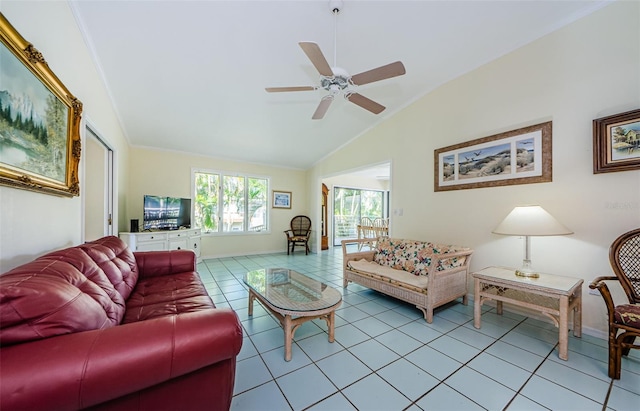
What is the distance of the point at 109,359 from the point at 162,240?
3857 millimetres

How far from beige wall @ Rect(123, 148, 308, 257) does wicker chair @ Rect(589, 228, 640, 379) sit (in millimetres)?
5142

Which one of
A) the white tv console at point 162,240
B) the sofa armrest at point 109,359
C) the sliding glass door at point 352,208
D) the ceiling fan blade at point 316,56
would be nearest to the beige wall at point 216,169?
the white tv console at point 162,240

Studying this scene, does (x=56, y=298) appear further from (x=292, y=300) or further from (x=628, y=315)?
(x=628, y=315)

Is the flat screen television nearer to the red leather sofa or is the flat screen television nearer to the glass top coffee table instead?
the glass top coffee table

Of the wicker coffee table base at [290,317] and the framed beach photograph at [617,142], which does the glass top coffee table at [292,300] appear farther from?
the framed beach photograph at [617,142]

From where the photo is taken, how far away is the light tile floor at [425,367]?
4.84 feet

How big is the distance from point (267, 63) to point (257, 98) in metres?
0.73

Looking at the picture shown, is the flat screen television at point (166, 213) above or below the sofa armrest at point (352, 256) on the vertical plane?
above

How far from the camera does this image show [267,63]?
2764 mm

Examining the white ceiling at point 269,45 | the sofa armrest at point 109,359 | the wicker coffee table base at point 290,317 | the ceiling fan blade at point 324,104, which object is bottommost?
the wicker coffee table base at point 290,317

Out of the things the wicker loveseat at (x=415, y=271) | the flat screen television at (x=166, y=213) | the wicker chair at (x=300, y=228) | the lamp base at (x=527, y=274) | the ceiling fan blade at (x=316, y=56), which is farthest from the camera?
the wicker chair at (x=300, y=228)

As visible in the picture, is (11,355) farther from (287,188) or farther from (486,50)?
(287,188)

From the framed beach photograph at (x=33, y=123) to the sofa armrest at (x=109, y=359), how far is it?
3.28 feet

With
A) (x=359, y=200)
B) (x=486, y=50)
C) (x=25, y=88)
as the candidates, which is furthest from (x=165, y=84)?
(x=359, y=200)
